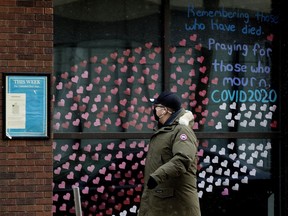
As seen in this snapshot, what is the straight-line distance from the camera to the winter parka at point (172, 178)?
7098 millimetres

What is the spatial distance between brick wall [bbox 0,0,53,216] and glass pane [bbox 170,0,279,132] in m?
1.66

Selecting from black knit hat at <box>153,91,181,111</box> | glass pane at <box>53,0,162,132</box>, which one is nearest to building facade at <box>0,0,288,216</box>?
glass pane at <box>53,0,162,132</box>

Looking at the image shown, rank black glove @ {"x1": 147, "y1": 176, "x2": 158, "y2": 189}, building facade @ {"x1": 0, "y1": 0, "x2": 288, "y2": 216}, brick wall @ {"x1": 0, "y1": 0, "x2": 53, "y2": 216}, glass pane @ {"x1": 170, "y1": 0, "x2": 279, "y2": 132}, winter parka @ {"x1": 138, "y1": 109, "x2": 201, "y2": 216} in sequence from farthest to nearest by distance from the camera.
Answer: glass pane @ {"x1": 170, "y1": 0, "x2": 279, "y2": 132}, building facade @ {"x1": 0, "y1": 0, "x2": 288, "y2": 216}, brick wall @ {"x1": 0, "y1": 0, "x2": 53, "y2": 216}, winter parka @ {"x1": 138, "y1": 109, "x2": 201, "y2": 216}, black glove @ {"x1": 147, "y1": 176, "x2": 158, "y2": 189}

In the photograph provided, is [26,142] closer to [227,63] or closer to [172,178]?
[172,178]

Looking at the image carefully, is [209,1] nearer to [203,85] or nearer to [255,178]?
[203,85]

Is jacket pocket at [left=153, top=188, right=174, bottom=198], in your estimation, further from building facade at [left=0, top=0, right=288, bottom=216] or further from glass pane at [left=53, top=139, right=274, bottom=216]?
glass pane at [left=53, top=139, right=274, bottom=216]

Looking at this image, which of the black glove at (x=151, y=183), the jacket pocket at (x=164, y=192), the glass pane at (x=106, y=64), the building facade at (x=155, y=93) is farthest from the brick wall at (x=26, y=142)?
the black glove at (x=151, y=183)

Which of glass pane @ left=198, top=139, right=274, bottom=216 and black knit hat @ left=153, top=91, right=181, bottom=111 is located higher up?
Answer: black knit hat @ left=153, top=91, right=181, bottom=111

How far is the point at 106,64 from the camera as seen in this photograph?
30.4 ft

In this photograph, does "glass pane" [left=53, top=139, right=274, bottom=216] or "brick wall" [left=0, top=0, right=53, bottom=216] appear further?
"glass pane" [left=53, top=139, right=274, bottom=216]

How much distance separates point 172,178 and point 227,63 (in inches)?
110

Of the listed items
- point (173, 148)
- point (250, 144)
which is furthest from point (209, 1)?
point (173, 148)

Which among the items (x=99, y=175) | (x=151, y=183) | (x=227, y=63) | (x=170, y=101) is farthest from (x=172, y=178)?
(x=227, y=63)

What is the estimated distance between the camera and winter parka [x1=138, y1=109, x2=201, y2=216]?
7098mm
